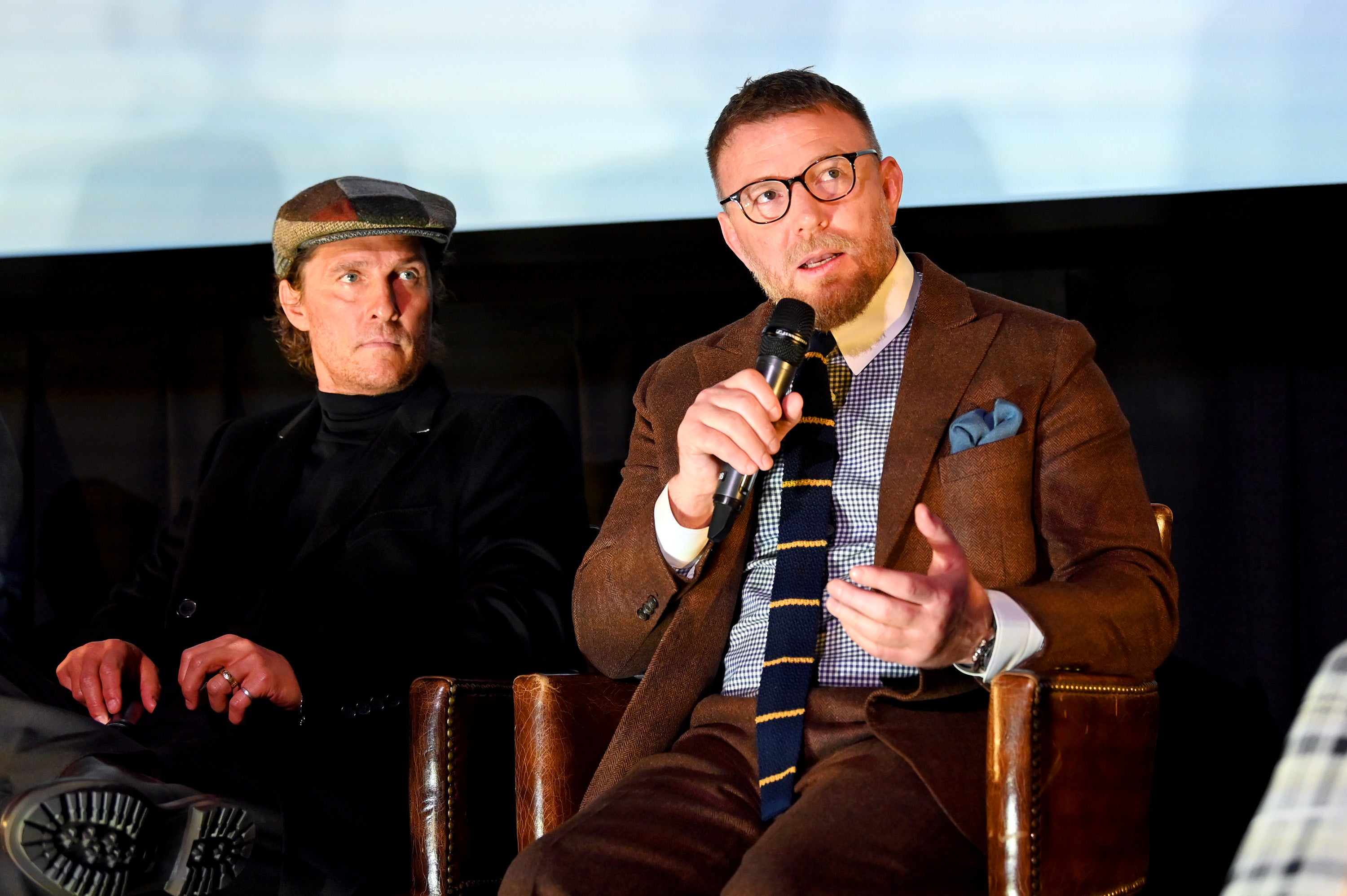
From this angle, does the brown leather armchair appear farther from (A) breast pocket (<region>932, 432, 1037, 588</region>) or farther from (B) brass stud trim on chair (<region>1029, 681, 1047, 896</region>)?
(A) breast pocket (<region>932, 432, 1037, 588</region>)

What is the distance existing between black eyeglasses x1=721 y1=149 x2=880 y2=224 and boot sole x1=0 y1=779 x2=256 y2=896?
118cm

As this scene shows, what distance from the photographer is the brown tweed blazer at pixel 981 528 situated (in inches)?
65.7

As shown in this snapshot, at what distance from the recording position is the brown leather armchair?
1.44 metres

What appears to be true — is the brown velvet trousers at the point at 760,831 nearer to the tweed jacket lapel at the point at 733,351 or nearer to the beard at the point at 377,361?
the tweed jacket lapel at the point at 733,351

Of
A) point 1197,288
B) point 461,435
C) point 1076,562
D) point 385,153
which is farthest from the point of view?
point 385,153

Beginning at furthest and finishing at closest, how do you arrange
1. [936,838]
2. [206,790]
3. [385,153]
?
[385,153], [206,790], [936,838]

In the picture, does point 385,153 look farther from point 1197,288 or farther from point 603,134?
point 1197,288

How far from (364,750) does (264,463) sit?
77 cm

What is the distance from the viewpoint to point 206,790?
200 cm

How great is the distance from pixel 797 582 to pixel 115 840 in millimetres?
946

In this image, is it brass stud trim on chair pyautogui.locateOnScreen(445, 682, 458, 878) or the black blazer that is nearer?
brass stud trim on chair pyautogui.locateOnScreen(445, 682, 458, 878)

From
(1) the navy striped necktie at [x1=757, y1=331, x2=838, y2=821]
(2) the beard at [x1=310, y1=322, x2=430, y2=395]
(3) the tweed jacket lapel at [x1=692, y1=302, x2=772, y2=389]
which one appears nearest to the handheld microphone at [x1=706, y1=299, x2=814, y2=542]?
(1) the navy striped necktie at [x1=757, y1=331, x2=838, y2=821]

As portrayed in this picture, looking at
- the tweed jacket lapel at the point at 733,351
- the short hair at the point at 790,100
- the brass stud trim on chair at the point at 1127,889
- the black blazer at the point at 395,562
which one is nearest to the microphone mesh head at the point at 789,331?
the tweed jacket lapel at the point at 733,351

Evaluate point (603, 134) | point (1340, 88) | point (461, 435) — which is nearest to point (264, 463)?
point (461, 435)
